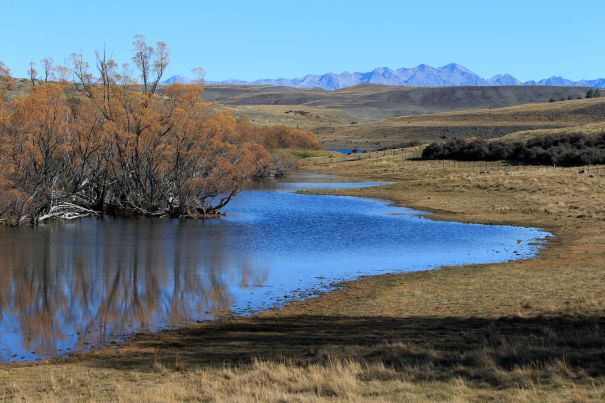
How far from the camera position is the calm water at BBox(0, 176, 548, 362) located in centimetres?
2009

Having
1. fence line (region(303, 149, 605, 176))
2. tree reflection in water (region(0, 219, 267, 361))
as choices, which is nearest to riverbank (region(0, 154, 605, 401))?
tree reflection in water (region(0, 219, 267, 361))

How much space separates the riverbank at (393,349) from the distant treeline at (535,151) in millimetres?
47338

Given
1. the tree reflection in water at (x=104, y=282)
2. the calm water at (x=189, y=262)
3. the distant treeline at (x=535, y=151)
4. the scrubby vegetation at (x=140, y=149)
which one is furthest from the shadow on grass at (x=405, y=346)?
the distant treeline at (x=535, y=151)

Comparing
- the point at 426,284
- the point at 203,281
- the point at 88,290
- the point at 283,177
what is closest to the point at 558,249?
the point at 426,284

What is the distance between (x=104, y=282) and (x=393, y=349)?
13.5 m

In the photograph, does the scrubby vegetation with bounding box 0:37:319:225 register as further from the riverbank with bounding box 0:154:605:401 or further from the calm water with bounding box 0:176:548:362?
the riverbank with bounding box 0:154:605:401

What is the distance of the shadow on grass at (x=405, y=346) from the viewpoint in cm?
1266

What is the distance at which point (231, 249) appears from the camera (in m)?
32.8

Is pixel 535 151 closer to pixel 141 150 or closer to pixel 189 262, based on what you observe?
pixel 141 150

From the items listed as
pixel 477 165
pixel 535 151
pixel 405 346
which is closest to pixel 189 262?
pixel 405 346

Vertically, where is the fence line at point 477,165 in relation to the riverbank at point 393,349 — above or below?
below

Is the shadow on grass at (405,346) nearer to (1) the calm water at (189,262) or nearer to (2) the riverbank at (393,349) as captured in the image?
(2) the riverbank at (393,349)

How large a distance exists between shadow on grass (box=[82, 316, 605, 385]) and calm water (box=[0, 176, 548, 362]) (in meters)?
2.06

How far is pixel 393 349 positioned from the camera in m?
14.5
